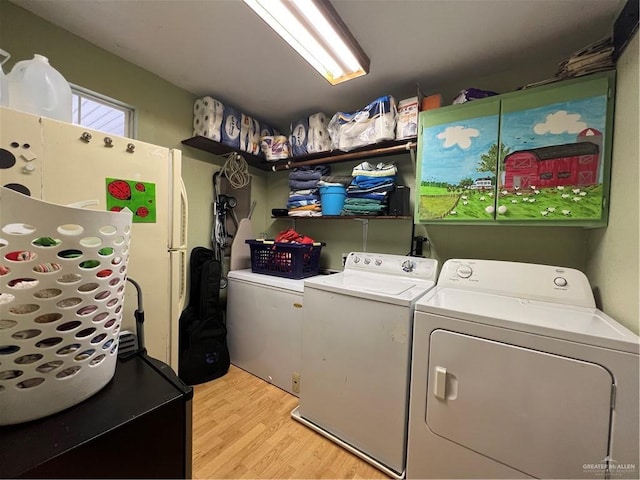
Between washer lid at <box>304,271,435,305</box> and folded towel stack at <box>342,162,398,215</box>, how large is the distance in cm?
54

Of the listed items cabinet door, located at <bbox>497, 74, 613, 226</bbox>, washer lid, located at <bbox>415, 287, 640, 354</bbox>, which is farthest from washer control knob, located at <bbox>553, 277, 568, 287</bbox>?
cabinet door, located at <bbox>497, 74, 613, 226</bbox>

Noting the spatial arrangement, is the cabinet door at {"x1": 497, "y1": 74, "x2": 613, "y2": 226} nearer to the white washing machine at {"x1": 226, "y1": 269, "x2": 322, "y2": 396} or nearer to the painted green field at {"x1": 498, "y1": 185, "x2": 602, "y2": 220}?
the painted green field at {"x1": 498, "y1": 185, "x2": 602, "y2": 220}

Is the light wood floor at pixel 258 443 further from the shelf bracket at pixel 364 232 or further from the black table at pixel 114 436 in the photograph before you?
the shelf bracket at pixel 364 232

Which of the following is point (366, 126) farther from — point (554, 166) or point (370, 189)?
point (554, 166)

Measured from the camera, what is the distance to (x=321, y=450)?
149 centimetres

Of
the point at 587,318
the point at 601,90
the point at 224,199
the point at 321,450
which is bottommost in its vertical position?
the point at 321,450

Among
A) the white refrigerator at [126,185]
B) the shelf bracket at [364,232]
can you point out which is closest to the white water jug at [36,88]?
the white refrigerator at [126,185]

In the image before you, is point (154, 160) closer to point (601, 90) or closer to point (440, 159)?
point (440, 159)

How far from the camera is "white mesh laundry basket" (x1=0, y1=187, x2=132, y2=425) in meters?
0.49

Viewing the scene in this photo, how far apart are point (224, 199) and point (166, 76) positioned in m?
1.07

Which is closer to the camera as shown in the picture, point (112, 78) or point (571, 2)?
point (571, 2)

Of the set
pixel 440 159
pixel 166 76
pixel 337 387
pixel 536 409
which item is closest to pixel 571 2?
pixel 440 159

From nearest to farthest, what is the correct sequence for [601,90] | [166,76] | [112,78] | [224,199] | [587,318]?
1. [587,318]
2. [601,90]
3. [112,78]
4. [166,76]
5. [224,199]

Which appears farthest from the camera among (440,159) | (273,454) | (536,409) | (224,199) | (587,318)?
(224,199)
